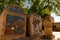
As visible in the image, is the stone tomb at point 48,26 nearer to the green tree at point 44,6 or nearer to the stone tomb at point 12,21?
the stone tomb at point 12,21

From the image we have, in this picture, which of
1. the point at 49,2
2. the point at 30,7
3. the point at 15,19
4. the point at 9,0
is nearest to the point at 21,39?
the point at 15,19

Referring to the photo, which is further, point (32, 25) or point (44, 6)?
point (44, 6)

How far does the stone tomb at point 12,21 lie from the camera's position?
11.3 ft

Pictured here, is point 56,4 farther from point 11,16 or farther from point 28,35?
point 11,16

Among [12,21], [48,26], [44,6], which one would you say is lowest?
[48,26]

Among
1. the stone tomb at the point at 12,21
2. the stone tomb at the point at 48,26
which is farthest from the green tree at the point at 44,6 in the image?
the stone tomb at the point at 12,21

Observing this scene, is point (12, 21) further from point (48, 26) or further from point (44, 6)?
point (44, 6)

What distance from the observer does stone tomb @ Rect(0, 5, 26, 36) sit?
3.44 meters

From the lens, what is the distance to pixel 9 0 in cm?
633

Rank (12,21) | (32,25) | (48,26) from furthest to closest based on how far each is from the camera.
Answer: (48,26)
(32,25)
(12,21)

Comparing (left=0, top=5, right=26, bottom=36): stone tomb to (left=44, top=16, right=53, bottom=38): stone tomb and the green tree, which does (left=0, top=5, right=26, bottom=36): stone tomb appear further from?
the green tree

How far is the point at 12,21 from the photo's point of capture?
3.64m

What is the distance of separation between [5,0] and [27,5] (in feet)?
4.21

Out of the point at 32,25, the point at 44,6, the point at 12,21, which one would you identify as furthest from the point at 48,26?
the point at 44,6
